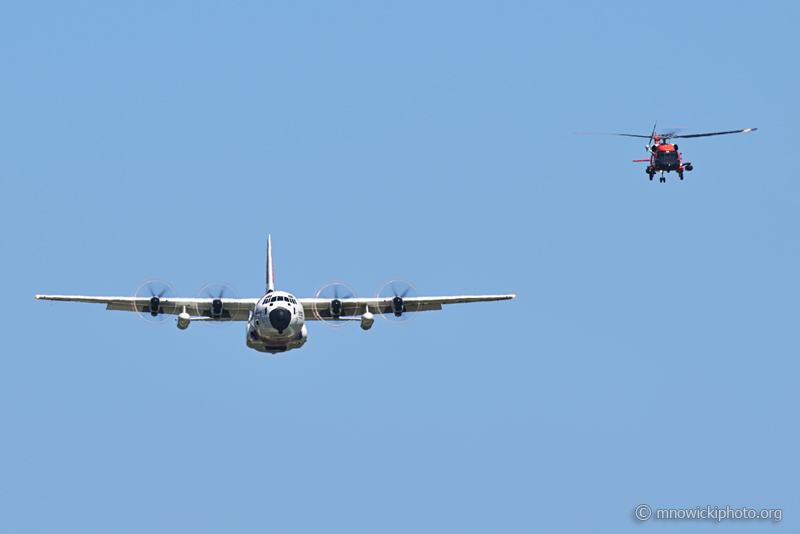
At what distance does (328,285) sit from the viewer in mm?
55062

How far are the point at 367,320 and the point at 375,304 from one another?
129 inches

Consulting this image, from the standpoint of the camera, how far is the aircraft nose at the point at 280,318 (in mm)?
47688

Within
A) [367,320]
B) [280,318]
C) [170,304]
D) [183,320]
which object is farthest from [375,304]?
[170,304]

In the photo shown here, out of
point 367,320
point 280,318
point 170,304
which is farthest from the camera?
point 170,304

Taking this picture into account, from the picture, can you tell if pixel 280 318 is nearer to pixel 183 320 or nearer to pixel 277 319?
pixel 277 319

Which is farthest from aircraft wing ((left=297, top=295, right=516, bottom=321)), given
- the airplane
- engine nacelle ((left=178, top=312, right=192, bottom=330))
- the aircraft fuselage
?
engine nacelle ((left=178, top=312, right=192, bottom=330))

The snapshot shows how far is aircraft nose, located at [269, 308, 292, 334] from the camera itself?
47688 mm

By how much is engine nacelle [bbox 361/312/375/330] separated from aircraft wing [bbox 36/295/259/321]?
6154 millimetres

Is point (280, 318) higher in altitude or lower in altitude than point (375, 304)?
lower

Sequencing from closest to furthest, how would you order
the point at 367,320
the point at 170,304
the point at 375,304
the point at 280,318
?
the point at 280,318 → the point at 367,320 → the point at 170,304 → the point at 375,304

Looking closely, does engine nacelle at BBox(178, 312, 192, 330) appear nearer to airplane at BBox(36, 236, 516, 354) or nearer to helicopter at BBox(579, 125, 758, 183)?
airplane at BBox(36, 236, 516, 354)

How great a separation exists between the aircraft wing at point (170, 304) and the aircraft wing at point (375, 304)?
10.8ft

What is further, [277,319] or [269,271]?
[269,271]

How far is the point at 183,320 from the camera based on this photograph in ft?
174
